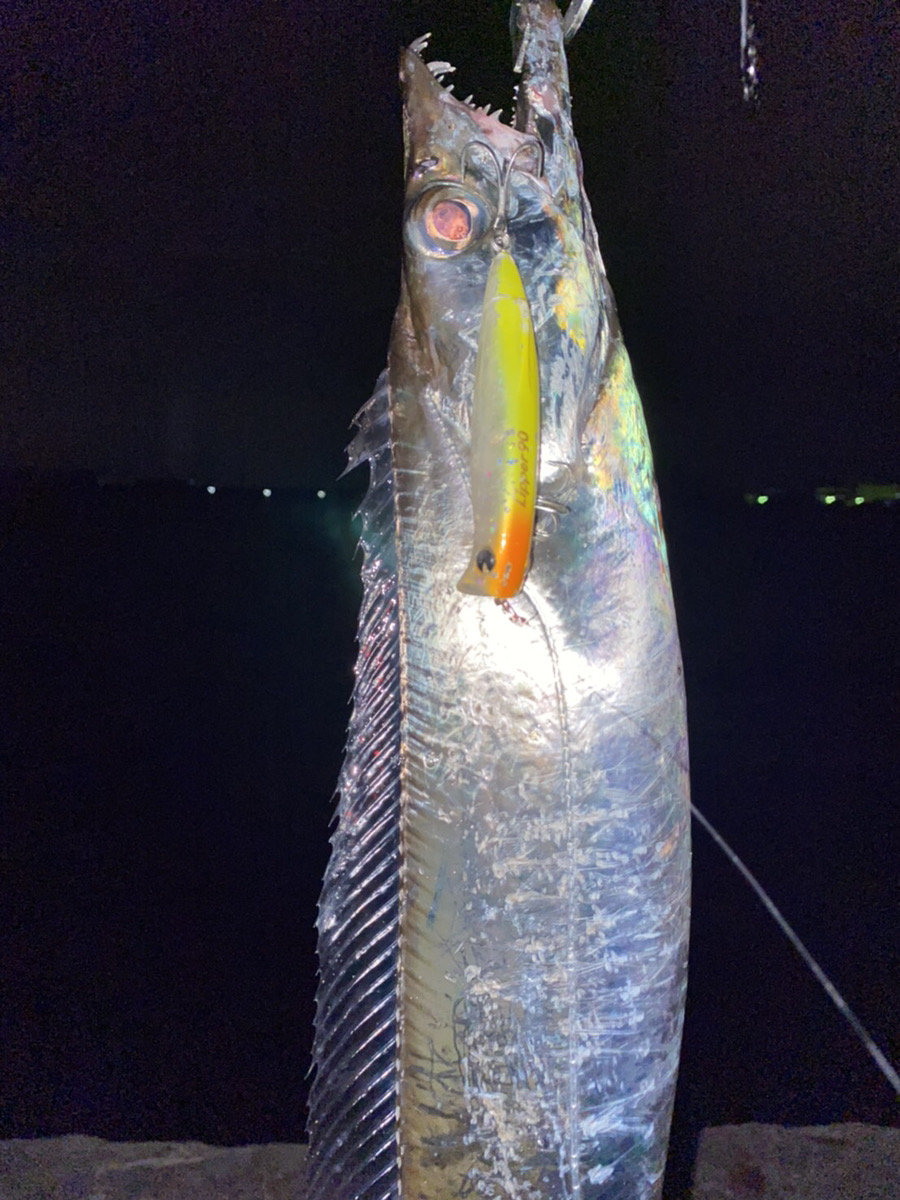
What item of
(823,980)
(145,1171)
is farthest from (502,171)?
(145,1171)

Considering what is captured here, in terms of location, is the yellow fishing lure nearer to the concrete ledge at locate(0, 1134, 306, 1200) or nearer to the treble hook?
the treble hook

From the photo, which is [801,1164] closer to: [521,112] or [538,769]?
[538,769]

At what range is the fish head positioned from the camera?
2.83ft

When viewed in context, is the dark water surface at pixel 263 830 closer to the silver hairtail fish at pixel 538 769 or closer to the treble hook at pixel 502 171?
the silver hairtail fish at pixel 538 769

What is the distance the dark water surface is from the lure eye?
2.13 m

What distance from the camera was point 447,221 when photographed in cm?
90

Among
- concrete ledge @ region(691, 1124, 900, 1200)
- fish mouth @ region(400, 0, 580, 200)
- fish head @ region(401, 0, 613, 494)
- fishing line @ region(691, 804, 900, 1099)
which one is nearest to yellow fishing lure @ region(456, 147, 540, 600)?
fish head @ region(401, 0, 613, 494)

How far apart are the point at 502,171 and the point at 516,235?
88 millimetres

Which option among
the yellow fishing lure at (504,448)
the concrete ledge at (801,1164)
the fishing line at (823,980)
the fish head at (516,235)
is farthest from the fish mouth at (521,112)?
the concrete ledge at (801,1164)

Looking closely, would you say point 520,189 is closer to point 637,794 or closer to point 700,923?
point 637,794

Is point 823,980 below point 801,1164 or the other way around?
the other way around

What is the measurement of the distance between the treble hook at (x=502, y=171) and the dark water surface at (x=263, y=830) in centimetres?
213

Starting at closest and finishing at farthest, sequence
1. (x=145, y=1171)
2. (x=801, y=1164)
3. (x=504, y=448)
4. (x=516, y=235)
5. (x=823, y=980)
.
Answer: (x=504, y=448) → (x=516, y=235) → (x=823, y=980) → (x=801, y=1164) → (x=145, y=1171)

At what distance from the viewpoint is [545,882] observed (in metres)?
0.89
